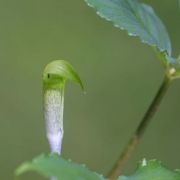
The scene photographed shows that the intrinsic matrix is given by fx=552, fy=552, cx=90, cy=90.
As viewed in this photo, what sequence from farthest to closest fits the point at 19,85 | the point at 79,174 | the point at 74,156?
the point at 19,85
the point at 74,156
the point at 79,174

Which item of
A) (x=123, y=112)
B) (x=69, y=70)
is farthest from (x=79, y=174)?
(x=123, y=112)

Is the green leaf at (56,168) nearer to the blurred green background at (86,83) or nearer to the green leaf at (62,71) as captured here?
the green leaf at (62,71)

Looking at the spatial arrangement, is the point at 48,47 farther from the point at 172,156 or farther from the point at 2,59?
the point at 172,156

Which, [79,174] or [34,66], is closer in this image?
[79,174]

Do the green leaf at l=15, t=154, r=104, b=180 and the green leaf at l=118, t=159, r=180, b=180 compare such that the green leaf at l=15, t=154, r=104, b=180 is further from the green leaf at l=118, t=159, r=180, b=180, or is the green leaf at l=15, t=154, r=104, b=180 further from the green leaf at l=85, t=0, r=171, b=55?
the green leaf at l=85, t=0, r=171, b=55

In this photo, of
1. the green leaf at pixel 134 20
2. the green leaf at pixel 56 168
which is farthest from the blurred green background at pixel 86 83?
the green leaf at pixel 56 168

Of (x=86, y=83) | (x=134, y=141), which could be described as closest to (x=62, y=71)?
(x=134, y=141)

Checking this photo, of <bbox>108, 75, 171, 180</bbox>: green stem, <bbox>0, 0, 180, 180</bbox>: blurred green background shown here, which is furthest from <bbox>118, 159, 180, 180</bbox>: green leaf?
<bbox>0, 0, 180, 180</bbox>: blurred green background
